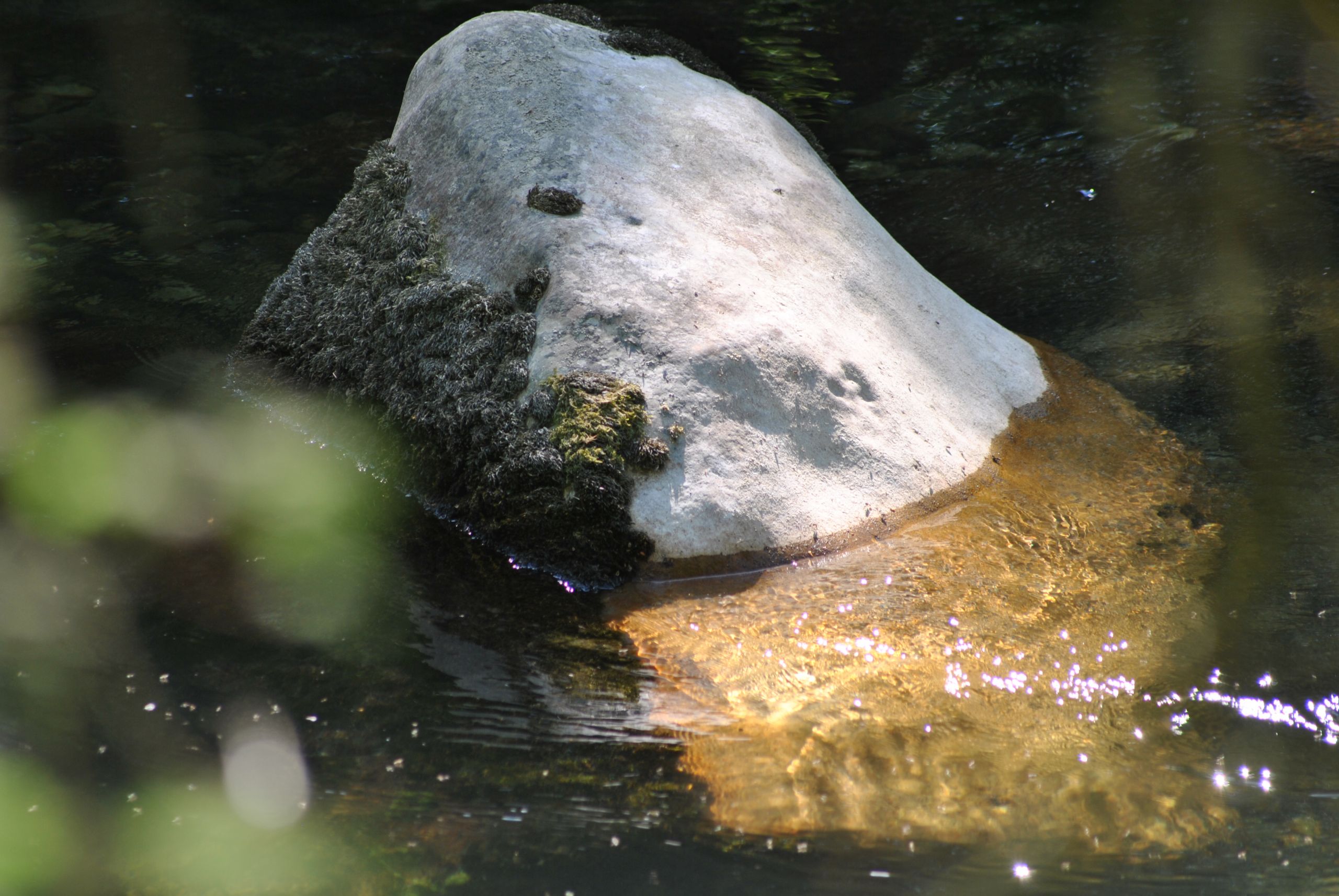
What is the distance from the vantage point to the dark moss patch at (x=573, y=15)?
491 cm

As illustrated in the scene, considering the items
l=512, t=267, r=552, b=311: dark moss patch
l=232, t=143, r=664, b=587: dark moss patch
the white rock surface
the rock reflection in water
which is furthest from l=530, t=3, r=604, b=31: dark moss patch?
the rock reflection in water

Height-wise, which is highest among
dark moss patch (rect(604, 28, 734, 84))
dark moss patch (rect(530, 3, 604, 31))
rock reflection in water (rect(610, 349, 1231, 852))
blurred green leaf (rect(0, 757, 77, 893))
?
dark moss patch (rect(530, 3, 604, 31))

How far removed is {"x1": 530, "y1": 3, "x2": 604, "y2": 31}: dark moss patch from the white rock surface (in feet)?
0.74

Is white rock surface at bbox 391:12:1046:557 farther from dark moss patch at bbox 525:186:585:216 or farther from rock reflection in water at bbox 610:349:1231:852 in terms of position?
rock reflection in water at bbox 610:349:1231:852

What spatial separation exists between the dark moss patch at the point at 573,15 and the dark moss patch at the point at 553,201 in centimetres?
134

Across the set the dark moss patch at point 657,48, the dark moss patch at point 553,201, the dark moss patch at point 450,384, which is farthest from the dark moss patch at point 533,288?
the dark moss patch at point 657,48

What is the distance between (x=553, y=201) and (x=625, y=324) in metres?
0.63

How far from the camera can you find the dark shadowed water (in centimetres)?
232

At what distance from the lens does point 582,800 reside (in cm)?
246

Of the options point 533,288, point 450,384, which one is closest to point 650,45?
point 533,288

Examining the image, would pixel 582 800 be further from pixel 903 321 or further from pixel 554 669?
pixel 903 321

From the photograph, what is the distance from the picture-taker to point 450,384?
149 inches

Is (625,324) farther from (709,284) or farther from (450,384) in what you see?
(450,384)

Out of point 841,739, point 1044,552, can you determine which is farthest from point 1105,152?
point 841,739
